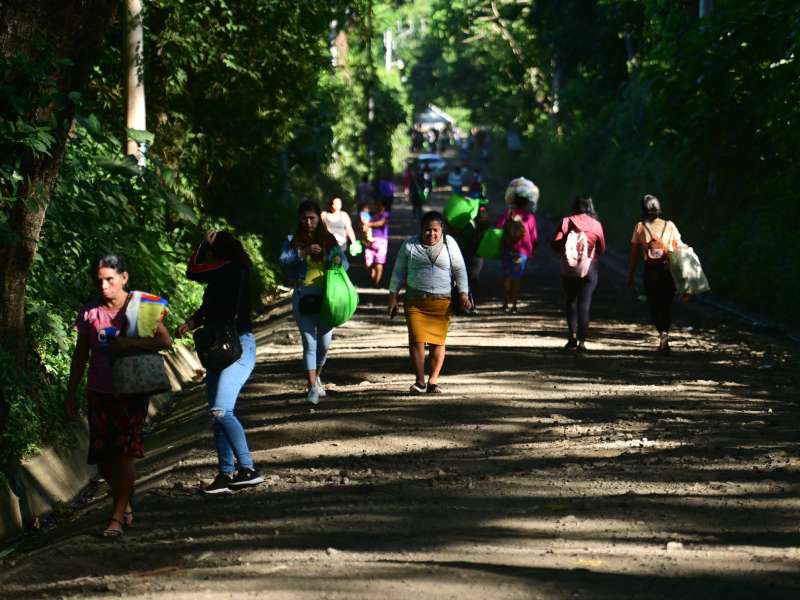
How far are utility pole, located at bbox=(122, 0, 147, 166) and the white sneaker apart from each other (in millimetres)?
5680

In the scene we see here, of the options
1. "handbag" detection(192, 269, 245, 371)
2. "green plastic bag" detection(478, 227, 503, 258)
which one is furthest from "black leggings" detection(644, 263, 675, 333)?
"handbag" detection(192, 269, 245, 371)

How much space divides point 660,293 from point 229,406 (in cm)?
814

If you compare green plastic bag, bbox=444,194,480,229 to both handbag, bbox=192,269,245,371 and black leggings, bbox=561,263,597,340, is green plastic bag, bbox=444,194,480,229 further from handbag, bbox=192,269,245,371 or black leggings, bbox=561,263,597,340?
handbag, bbox=192,269,245,371

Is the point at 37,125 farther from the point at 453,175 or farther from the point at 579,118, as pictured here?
the point at 579,118

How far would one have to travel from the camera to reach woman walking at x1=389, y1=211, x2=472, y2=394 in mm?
13375

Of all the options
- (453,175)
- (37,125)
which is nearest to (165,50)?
(37,125)

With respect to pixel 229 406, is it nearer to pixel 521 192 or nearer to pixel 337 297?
pixel 337 297

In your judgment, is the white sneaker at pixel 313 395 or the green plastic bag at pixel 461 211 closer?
the white sneaker at pixel 313 395

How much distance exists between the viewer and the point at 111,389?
28.1ft

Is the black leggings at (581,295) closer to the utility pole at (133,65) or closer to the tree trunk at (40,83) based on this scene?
the utility pole at (133,65)

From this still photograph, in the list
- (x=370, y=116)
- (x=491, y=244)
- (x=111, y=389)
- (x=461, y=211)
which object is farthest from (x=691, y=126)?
(x=370, y=116)

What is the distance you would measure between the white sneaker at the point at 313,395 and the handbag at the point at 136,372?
4.51 metres

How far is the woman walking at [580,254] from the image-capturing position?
16.5m

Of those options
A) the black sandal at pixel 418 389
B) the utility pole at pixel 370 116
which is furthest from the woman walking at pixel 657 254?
the utility pole at pixel 370 116
